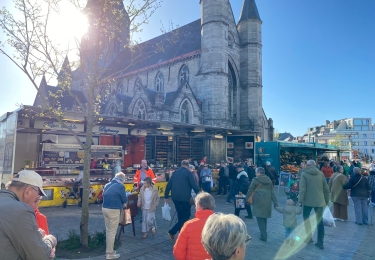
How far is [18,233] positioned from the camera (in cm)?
185

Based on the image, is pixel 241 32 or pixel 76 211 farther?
pixel 241 32

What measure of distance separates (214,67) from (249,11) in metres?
10.5

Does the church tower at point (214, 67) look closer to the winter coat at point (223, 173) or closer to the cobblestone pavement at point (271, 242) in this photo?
the winter coat at point (223, 173)

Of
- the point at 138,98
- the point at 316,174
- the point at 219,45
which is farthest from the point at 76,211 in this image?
the point at 219,45

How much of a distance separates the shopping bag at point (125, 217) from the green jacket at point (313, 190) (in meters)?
3.98

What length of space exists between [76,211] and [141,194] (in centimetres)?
412

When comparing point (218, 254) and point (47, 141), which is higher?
point (47, 141)

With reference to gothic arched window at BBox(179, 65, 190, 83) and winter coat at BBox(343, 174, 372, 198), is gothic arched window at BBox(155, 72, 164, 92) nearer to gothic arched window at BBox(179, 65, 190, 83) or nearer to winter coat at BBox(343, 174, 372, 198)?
gothic arched window at BBox(179, 65, 190, 83)

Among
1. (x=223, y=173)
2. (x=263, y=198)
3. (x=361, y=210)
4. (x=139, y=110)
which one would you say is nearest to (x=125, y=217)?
(x=263, y=198)

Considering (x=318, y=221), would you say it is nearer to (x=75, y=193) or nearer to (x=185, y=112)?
(x=75, y=193)

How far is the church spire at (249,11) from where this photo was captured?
31844mm

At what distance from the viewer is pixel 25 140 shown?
52.4 ft

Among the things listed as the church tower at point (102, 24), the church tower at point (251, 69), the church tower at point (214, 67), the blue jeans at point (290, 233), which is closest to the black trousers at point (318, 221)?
the blue jeans at point (290, 233)

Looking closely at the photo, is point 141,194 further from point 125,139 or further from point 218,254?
point 125,139
